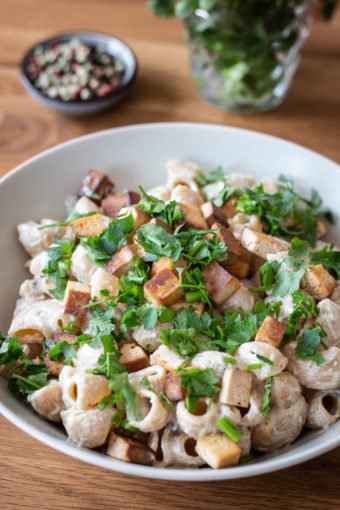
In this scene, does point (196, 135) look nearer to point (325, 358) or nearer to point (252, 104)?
point (252, 104)

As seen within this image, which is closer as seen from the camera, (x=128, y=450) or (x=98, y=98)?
(x=128, y=450)

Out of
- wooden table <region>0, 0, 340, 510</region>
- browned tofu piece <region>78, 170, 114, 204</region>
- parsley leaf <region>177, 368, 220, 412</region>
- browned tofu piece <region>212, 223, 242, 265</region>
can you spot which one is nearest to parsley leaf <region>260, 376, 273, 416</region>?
parsley leaf <region>177, 368, 220, 412</region>

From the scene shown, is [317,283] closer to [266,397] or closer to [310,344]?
[310,344]

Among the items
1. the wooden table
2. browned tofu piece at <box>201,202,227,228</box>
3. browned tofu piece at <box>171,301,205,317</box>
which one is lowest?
the wooden table

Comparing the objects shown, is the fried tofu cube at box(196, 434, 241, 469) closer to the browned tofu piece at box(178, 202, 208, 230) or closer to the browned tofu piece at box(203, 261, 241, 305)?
the browned tofu piece at box(203, 261, 241, 305)

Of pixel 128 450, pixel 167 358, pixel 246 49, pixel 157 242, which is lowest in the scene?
pixel 128 450

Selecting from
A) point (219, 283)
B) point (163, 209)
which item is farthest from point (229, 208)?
point (219, 283)
